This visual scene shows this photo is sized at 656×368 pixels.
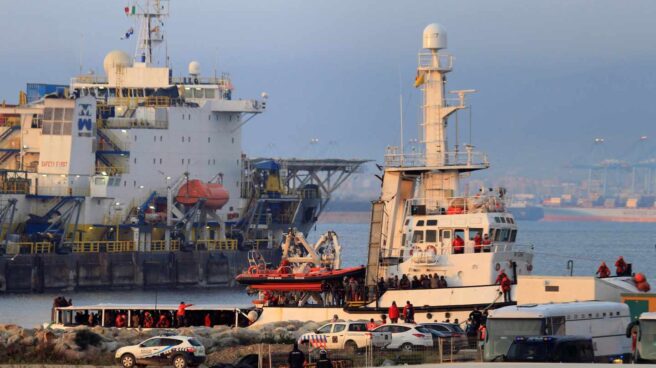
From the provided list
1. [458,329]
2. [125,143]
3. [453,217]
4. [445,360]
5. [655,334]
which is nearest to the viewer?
[655,334]

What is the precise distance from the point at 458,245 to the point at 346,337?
5552 millimetres

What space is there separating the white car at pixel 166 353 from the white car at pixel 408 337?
447 cm

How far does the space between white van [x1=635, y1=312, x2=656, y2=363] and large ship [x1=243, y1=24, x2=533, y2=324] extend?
38.9 feet

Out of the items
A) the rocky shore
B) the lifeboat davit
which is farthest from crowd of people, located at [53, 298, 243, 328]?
the lifeboat davit

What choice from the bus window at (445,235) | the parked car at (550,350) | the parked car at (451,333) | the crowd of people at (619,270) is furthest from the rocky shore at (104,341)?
the parked car at (550,350)

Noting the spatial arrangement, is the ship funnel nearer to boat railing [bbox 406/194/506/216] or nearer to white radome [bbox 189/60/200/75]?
white radome [bbox 189/60/200/75]

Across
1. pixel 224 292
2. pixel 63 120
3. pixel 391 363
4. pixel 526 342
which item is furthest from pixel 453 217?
pixel 63 120

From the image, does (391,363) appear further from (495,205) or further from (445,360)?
(495,205)

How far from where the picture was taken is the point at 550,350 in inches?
1203

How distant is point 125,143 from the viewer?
89688mm

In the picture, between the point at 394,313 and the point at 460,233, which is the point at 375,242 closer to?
the point at 460,233

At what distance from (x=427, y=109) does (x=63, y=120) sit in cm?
4253

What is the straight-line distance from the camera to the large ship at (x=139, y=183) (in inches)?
3339

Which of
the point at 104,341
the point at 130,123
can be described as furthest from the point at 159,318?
the point at 130,123
